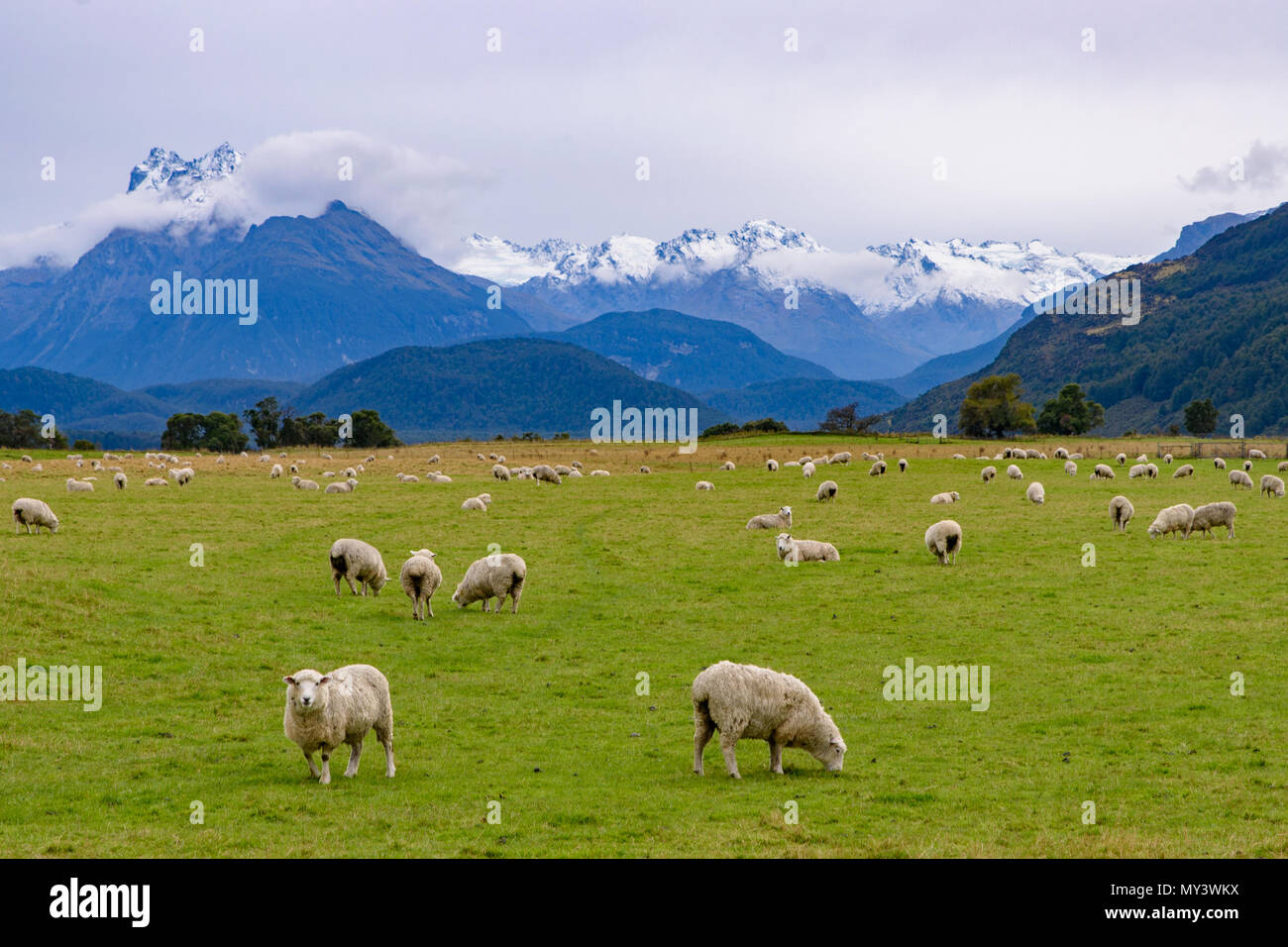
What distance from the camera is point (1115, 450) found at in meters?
90.8

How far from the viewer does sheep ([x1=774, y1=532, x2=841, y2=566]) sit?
36.2 metres

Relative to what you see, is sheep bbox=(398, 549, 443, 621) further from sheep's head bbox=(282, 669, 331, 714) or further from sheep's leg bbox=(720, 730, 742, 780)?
sheep's leg bbox=(720, 730, 742, 780)

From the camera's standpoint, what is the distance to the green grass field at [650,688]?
41.4ft

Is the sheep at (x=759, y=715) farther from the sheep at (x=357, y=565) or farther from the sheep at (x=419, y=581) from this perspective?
the sheep at (x=357, y=565)

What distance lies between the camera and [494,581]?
2825 cm

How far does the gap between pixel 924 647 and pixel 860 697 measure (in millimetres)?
4492

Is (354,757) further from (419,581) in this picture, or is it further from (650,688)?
(419,581)

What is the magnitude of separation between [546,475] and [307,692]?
57746 millimetres

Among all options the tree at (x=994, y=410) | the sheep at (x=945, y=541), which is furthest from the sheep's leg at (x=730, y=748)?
the tree at (x=994, y=410)

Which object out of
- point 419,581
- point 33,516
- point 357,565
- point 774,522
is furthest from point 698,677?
point 33,516

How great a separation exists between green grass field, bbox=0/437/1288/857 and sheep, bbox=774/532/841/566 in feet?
2.50

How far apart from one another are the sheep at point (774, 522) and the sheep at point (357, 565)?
19178 millimetres

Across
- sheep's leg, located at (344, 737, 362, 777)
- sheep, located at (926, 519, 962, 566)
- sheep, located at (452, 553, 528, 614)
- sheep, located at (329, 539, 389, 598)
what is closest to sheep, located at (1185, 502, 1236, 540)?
sheep, located at (926, 519, 962, 566)
